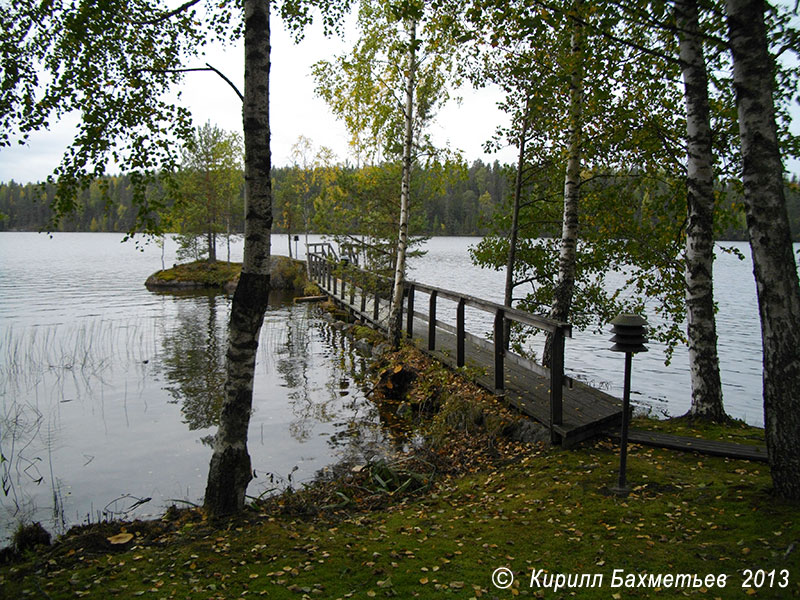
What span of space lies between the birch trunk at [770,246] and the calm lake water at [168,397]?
17.1ft

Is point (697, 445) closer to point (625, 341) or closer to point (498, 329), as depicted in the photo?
point (625, 341)

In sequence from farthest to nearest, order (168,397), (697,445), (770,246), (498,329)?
(168,397), (498,329), (697,445), (770,246)

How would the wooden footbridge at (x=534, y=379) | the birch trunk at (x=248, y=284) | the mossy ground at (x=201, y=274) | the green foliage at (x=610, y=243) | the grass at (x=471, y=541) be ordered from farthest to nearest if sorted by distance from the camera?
the mossy ground at (x=201, y=274)
the green foliage at (x=610, y=243)
the wooden footbridge at (x=534, y=379)
the birch trunk at (x=248, y=284)
the grass at (x=471, y=541)

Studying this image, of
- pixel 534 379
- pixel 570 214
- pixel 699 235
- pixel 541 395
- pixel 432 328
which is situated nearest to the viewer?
pixel 699 235

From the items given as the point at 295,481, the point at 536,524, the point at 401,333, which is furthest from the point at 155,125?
the point at 401,333

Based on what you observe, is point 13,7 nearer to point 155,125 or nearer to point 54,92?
point 54,92

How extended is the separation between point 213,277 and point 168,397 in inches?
921

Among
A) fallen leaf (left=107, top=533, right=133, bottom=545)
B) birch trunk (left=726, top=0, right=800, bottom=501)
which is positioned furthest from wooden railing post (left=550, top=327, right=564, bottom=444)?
fallen leaf (left=107, top=533, right=133, bottom=545)

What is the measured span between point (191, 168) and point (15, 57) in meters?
32.3

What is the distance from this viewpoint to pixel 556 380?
585 centimetres

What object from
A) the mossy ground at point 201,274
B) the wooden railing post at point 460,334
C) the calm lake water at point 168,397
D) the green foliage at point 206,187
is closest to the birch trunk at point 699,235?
the wooden railing post at point 460,334

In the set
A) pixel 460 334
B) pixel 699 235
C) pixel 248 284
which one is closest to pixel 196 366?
pixel 460 334

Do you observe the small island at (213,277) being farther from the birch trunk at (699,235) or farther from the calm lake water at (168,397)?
the birch trunk at (699,235)

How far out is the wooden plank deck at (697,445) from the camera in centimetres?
522
